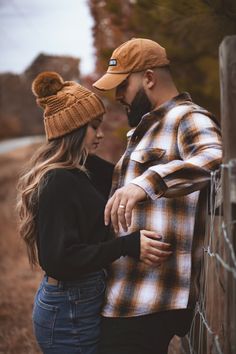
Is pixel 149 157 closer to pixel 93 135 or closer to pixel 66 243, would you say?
pixel 93 135

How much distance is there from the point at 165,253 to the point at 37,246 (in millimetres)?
698

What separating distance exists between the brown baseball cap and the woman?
0.17 metres

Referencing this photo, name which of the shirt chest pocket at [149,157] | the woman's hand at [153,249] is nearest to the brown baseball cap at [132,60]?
the shirt chest pocket at [149,157]

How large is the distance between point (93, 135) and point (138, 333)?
→ 1048 millimetres

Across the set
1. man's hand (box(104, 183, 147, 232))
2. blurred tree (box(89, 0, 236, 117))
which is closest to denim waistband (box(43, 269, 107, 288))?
man's hand (box(104, 183, 147, 232))

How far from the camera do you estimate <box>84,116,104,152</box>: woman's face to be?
2646 mm

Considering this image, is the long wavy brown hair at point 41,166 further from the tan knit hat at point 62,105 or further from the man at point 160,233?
the man at point 160,233

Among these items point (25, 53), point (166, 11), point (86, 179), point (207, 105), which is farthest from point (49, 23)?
point (86, 179)

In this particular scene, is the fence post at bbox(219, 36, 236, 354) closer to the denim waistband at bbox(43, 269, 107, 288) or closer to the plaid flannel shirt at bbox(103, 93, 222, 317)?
the plaid flannel shirt at bbox(103, 93, 222, 317)

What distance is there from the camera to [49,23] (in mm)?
15289

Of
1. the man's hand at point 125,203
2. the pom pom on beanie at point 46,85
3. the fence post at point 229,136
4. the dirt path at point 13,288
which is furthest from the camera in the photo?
the dirt path at point 13,288

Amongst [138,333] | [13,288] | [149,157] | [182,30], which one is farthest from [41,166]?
[13,288]

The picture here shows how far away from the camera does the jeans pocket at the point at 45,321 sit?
246 centimetres

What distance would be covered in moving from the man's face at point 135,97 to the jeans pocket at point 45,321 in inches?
41.4
